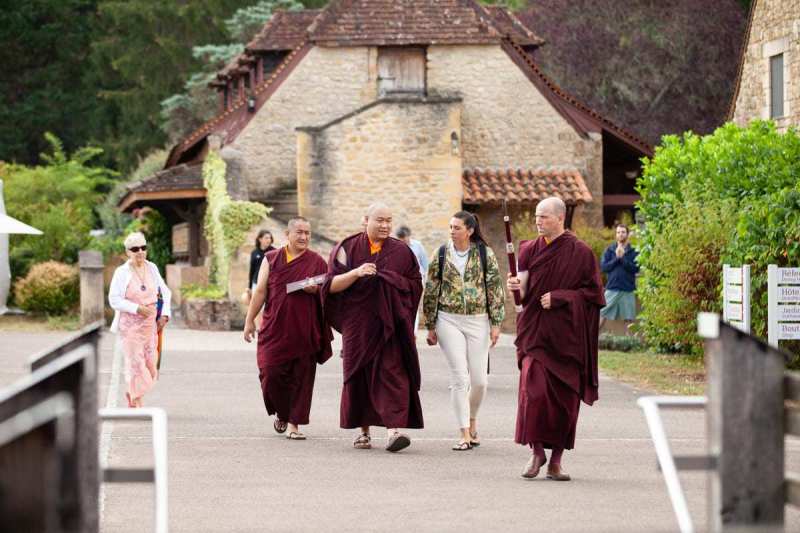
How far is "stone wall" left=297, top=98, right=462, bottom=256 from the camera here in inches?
1372

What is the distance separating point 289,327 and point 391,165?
2026 cm

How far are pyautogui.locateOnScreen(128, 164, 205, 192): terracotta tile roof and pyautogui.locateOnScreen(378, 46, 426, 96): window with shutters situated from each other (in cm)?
501

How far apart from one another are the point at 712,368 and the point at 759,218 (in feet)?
41.9

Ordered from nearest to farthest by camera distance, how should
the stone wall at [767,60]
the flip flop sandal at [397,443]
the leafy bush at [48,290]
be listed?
1. the flip flop sandal at [397,443]
2. the stone wall at [767,60]
3. the leafy bush at [48,290]

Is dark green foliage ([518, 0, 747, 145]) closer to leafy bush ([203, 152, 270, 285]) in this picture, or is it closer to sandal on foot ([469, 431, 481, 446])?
leafy bush ([203, 152, 270, 285])

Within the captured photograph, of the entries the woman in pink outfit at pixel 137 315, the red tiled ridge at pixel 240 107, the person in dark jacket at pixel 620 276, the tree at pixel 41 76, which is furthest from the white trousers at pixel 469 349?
the tree at pixel 41 76

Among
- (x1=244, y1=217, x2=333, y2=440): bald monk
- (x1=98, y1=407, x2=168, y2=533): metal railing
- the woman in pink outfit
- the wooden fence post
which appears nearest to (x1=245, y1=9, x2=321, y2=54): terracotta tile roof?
the woman in pink outfit

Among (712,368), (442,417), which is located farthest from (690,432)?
(712,368)

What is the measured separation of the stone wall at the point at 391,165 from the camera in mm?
34844

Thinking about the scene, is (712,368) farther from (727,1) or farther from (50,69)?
(50,69)

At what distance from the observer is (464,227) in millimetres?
13938

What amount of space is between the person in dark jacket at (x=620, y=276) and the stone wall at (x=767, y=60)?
348cm

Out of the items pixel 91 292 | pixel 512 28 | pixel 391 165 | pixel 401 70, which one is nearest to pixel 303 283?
pixel 91 292

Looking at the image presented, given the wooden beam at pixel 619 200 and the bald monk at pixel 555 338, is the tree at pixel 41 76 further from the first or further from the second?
the bald monk at pixel 555 338
